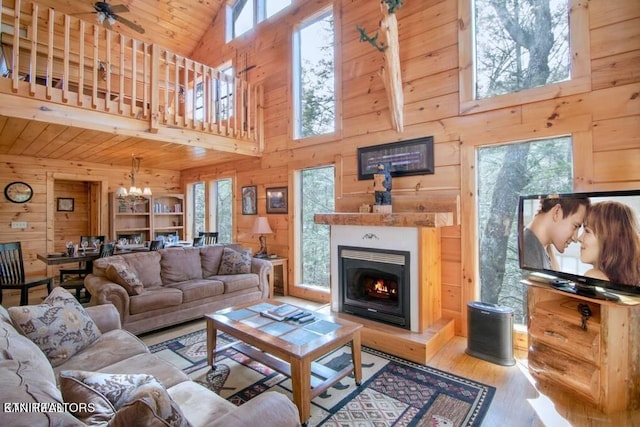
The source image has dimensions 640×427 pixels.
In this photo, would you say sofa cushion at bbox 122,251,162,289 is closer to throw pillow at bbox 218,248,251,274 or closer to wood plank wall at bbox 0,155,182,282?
throw pillow at bbox 218,248,251,274

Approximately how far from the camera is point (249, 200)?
19.0ft

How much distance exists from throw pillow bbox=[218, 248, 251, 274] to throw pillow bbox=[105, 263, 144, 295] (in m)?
1.19

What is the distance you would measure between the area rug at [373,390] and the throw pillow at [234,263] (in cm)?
147

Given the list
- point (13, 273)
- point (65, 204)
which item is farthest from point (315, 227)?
point (65, 204)

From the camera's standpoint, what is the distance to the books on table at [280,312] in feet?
8.59

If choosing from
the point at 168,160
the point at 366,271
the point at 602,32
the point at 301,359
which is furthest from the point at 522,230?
the point at 168,160

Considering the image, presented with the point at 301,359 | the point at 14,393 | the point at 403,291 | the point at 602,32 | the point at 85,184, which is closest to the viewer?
the point at 14,393

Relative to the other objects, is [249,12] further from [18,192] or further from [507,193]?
[507,193]

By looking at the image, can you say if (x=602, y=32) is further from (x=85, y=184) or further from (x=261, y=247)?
(x=85, y=184)

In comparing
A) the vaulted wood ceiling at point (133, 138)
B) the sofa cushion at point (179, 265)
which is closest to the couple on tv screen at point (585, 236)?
the sofa cushion at point (179, 265)

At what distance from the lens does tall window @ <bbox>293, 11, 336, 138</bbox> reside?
4691 millimetres

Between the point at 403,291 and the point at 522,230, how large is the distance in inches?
47.8

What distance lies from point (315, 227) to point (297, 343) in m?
Result: 2.86

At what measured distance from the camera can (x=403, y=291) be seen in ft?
10.4
